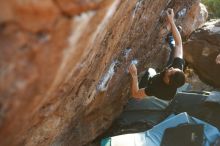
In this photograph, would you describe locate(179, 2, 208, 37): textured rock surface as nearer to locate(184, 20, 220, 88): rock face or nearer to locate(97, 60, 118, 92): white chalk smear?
locate(184, 20, 220, 88): rock face

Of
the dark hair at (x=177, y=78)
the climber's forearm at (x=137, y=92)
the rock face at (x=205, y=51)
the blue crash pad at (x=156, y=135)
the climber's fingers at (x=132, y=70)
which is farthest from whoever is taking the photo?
the rock face at (x=205, y=51)

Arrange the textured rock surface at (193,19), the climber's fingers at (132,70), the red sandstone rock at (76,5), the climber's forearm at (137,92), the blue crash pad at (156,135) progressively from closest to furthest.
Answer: the red sandstone rock at (76,5)
the climber's forearm at (137,92)
the climber's fingers at (132,70)
the blue crash pad at (156,135)
the textured rock surface at (193,19)

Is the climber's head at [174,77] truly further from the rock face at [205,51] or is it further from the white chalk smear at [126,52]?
the rock face at [205,51]

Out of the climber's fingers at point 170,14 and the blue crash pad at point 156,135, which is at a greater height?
the climber's fingers at point 170,14

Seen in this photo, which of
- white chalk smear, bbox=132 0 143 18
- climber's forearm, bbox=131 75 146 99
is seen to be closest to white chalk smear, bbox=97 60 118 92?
climber's forearm, bbox=131 75 146 99

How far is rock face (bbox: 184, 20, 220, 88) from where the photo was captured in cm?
788

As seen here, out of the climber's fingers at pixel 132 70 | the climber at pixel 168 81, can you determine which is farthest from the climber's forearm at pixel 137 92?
the climber's fingers at pixel 132 70

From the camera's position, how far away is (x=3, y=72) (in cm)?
177

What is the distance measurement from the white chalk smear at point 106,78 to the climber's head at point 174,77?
93 cm

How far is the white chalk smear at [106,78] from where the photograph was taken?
5105 mm

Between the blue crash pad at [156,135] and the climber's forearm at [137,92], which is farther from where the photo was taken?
the blue crash pad at [156,135]

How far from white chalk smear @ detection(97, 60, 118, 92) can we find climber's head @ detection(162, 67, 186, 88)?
0.93 m

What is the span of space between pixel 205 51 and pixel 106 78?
3.51 metres

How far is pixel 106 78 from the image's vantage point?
5.18 metres
